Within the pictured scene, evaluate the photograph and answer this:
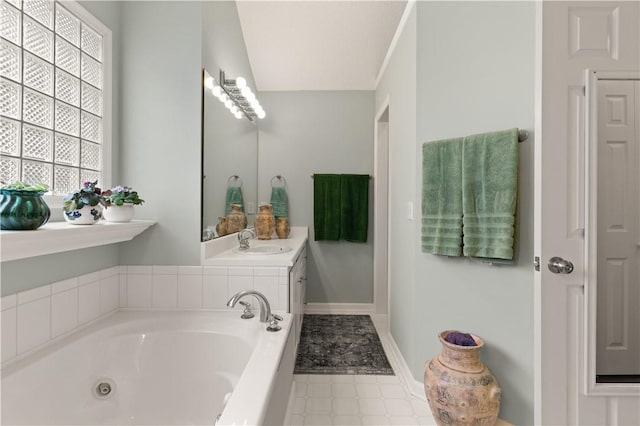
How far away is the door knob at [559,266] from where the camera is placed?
3.78 feet

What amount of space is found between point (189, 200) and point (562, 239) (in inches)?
72.0

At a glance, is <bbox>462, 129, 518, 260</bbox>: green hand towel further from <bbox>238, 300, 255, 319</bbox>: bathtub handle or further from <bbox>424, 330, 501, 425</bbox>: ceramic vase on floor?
<bbox>238, 300, 255, 319</bbox>: bathtub handle

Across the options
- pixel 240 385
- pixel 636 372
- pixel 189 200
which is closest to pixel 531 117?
pixel 636 372

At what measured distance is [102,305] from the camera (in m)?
1.64

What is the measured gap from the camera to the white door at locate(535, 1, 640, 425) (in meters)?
1.16

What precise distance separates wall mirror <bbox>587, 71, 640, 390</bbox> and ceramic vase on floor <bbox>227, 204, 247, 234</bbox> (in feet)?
7.08

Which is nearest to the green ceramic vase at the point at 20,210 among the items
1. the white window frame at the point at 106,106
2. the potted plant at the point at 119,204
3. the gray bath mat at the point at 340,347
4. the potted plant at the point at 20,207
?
the potted plant at the point at 20,207

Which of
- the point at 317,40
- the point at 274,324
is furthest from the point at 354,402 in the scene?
the point at 317,40

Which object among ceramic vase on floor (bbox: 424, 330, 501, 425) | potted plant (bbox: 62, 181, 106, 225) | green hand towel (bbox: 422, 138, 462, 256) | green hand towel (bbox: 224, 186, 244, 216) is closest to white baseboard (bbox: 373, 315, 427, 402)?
ceramic vase on floor (bbox: 424, 330, 501, 425)

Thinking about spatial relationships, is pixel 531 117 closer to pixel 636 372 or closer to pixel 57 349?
pixel 636 372

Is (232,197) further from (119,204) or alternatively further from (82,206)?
(82,206)

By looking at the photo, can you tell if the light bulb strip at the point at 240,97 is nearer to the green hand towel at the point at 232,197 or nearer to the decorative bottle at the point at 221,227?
the green hand towel at the point at 232,197

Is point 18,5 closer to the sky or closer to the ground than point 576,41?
closer to the sky

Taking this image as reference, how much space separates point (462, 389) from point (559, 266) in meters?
0.73
